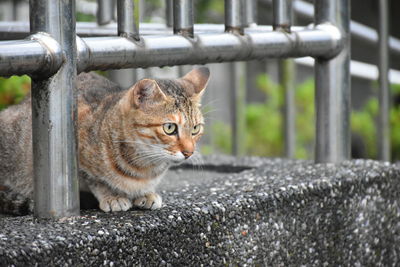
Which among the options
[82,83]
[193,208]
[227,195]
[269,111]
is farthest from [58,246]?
[269,111]

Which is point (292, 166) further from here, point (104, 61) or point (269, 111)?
point (269, 111)

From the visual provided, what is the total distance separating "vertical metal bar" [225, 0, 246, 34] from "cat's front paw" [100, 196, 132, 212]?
0.68 m

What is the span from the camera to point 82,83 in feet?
9.59

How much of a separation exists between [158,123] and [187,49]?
296 mm

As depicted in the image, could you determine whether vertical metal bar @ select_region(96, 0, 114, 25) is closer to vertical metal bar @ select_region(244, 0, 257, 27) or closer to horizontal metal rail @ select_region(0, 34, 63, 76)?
vertical metal bar @ select_region(244, 0, 257, 27)

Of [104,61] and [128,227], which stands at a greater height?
[104,61]

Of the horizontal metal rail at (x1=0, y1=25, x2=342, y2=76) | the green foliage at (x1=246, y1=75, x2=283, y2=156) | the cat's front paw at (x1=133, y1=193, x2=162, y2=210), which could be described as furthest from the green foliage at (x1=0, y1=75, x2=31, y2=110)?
the green foliage at (x1=246, y1=75, x2=283, y2=156)

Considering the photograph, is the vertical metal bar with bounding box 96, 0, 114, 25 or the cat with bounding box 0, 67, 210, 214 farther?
the vertical metal bar with bounding box 96, 0, 114, 25

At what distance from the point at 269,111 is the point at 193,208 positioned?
476cm

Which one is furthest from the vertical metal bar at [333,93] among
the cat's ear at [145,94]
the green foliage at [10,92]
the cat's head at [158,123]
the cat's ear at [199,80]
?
the green foliage at [10,92]

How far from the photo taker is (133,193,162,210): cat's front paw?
237 centimetres

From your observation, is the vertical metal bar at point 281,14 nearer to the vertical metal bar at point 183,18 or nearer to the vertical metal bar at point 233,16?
the vertical metal bar at point 233,16

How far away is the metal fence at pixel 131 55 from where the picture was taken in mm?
2072

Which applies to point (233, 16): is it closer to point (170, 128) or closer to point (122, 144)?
point (170, 128)
